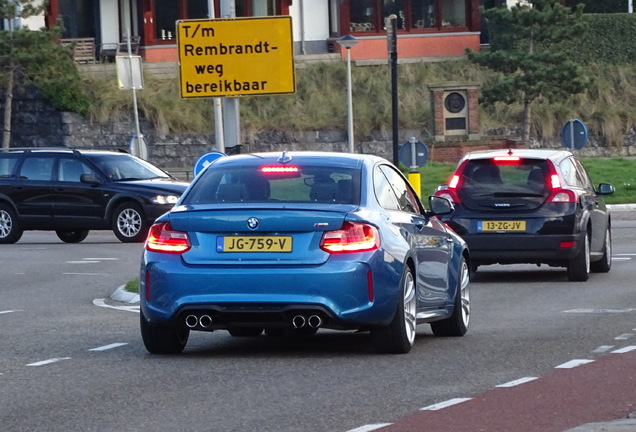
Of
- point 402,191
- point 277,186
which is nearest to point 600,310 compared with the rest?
point 402,191

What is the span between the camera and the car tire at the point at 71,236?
31031mm

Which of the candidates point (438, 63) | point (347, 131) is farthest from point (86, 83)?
point (438, 63)

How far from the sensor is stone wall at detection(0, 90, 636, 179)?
5266cm

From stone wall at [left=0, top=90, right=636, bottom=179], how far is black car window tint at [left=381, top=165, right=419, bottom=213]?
39108 mm

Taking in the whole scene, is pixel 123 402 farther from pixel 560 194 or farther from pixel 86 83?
pixel 86 83

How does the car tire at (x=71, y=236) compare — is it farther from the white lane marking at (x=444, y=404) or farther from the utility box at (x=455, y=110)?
the utility box at (x=455, y=110)

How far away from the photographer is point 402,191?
42.0 feet

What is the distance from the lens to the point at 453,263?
13.0 meters

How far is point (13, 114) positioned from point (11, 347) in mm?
41988

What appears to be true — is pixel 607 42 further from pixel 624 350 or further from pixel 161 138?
pixel 624 350

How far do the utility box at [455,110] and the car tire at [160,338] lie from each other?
40.5 metres

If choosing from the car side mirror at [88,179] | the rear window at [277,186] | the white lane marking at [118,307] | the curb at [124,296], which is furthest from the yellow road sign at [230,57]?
the rear window at [277,186]

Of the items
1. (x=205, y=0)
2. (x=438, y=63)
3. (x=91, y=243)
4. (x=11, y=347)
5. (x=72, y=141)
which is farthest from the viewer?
(x=205, y=0)

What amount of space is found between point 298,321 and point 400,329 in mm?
777
